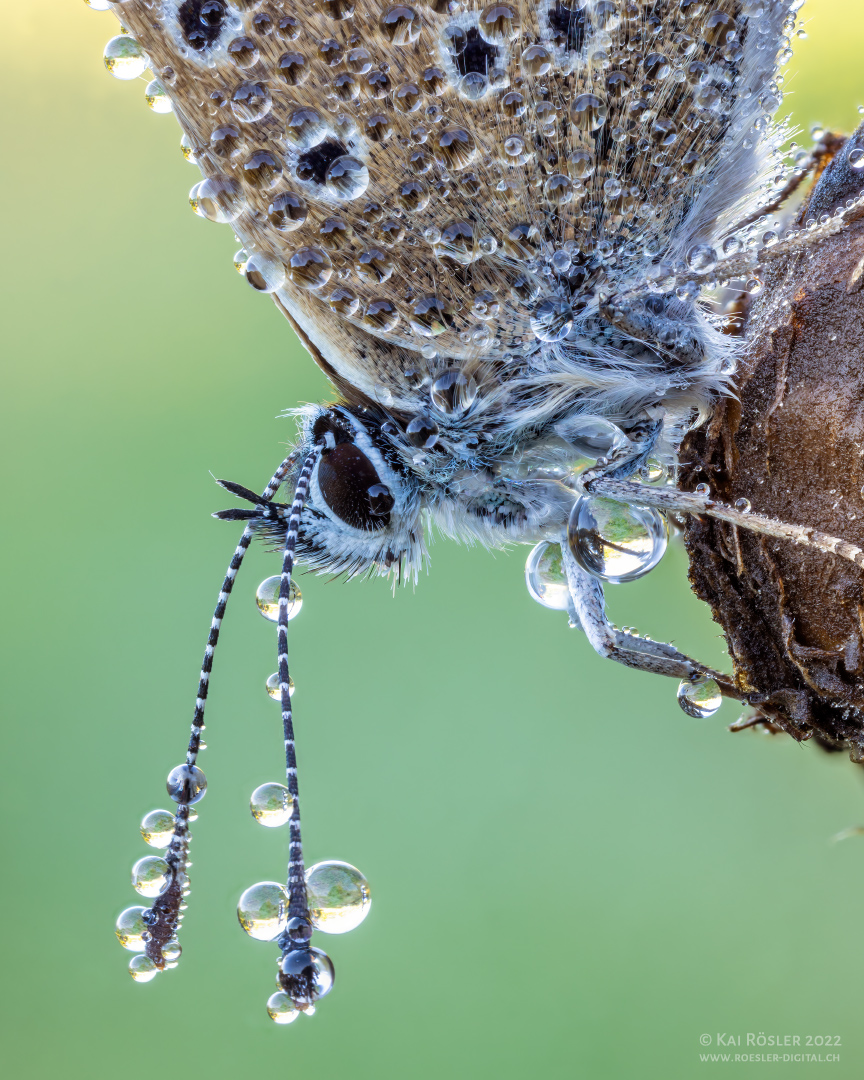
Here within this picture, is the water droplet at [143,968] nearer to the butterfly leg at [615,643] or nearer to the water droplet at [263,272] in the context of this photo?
the butterfly leg at [615,643]

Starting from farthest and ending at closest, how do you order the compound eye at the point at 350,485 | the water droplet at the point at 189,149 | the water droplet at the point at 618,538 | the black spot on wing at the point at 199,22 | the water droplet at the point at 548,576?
the water droplet at the point at 548,576
the compound eye at the point at 350,485
the water droplet at the point at 618,538
the water droplet at the point at 189,149
the black spot on wing at the point at 199,22

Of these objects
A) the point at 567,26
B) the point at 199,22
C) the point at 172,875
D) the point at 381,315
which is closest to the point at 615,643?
the point at 381,315

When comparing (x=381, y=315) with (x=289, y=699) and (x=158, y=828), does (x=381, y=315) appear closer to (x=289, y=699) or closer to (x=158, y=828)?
(x=289, y=699)

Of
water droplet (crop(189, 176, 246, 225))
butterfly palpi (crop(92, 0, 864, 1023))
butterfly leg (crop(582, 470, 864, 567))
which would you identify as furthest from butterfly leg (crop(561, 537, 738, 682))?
water droplet (crop(189, 176, 246, 225))

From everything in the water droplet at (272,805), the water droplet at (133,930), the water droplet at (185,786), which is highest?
the water droplet at (185,786)

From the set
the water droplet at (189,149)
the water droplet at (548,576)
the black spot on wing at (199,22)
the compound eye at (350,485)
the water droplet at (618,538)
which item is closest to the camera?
the black spot on wing at (199,22)

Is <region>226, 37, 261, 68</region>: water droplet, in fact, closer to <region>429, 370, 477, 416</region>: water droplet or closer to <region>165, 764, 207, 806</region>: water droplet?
<region>429, 370, 477, 416</region>: water droplet

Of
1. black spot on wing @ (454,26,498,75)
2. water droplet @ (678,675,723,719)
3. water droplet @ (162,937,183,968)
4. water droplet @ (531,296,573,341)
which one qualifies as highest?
black spot on wing @ (454,26,498,75)

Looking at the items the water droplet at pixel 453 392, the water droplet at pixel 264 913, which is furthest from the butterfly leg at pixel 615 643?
the water droplet at pixel 264 913
